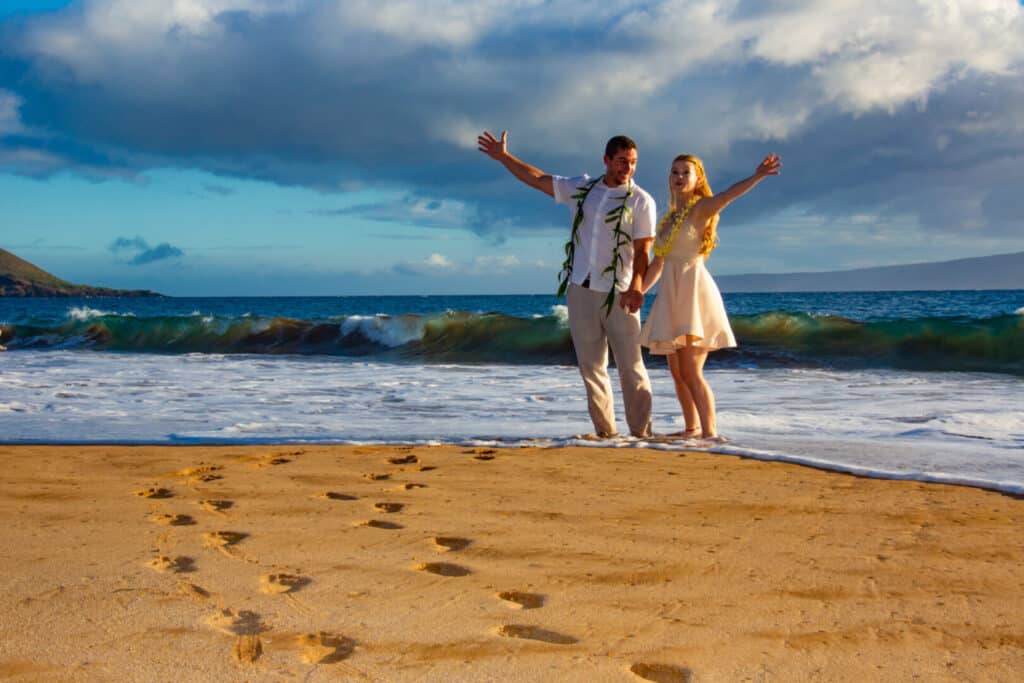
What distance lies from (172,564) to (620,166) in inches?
142

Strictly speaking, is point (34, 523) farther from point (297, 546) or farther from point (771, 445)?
point (771, 445)

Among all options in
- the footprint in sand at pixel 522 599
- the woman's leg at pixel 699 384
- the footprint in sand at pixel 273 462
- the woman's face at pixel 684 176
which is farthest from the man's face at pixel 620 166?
the footprint in sand at pixel 522 599

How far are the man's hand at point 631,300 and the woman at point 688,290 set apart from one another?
0.17 m

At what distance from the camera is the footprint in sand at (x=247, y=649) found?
215 centimetres

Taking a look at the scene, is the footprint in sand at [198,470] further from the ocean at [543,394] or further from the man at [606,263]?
the man at [606,263]

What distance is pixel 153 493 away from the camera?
4.10 meters

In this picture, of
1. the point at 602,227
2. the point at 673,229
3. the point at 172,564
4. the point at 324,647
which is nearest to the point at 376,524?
the point at 172,564

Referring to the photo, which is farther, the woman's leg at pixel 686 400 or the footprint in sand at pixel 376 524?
the woman's leg at pixel 686 400

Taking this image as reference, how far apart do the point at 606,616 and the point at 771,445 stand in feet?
11.5

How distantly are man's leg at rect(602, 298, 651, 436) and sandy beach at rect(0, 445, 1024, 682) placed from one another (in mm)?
1357

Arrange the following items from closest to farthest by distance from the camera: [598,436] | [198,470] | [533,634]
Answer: [533,634]
[198,470]
[598,436]

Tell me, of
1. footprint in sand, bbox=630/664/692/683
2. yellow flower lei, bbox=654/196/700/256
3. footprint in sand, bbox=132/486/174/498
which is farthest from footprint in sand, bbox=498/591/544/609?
yellow flower lei, bbox=654/196/700/256

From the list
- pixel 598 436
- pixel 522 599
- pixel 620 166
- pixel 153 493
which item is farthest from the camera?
pixel 598 436

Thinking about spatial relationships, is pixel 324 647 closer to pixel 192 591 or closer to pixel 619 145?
pixel 192 591
